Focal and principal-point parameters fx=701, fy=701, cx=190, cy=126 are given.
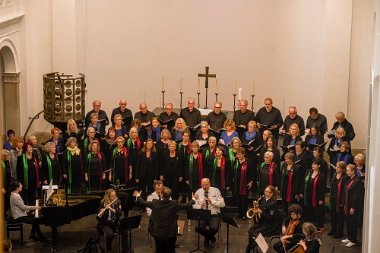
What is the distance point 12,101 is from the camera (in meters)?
16.4

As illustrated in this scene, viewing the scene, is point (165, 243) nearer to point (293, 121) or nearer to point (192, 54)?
point (293, 121)

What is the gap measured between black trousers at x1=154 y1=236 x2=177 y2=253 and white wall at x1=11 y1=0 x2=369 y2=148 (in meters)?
7.52

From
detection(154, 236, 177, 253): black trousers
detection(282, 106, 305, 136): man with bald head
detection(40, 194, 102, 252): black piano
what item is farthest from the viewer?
detection(282, 106, 305, 136): man with bald head

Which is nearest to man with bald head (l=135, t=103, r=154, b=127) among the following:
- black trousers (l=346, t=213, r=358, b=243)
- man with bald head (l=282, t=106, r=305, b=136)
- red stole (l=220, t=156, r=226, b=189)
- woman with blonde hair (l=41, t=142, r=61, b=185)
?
woman with blonde hair (l=41, t=142, r=61, b=185)

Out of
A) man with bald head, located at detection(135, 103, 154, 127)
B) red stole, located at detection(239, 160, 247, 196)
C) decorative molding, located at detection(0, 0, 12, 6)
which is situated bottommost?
red stole, located at detection(239, 160, 247, 196)

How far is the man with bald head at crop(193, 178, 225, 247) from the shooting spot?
11367mm

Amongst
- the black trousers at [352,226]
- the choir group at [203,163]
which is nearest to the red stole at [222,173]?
the choir group at [203,163]

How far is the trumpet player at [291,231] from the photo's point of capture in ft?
33.8

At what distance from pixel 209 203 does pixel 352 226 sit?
2.47 meters

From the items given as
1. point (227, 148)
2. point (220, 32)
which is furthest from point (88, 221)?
point (220, 32)

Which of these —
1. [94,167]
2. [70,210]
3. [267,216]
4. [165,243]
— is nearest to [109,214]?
[70,210]

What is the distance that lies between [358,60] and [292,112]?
3138 millimetres

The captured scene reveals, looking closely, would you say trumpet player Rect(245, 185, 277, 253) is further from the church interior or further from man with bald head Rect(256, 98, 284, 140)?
the church interior

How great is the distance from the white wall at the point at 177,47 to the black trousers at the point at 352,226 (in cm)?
555
